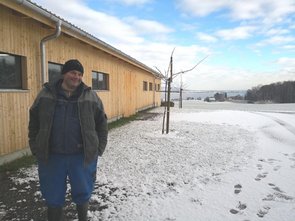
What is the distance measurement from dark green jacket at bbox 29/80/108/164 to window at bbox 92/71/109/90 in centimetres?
799

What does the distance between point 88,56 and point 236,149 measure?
5973 millimetres

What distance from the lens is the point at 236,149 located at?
7.19m

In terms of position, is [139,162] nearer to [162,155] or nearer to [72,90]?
[162,155]

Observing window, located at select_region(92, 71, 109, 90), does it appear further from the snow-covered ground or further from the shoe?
the shoe

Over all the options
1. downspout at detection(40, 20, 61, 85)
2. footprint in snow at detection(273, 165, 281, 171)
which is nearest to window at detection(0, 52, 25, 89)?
downspout at detection(40, 20, 61, 85)

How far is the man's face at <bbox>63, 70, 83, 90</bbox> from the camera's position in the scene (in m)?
2.69

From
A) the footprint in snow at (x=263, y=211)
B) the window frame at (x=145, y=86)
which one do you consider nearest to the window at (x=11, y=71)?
the footprint in snow at (x=263, y=211)

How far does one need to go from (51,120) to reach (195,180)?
3002mm

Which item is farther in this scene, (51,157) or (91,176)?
(91,176)

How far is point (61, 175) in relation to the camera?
2701 millimetres

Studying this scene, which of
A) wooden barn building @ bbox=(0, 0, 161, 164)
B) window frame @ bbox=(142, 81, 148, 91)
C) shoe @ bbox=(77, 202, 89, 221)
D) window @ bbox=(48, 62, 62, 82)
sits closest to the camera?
shoe @ bbox=(77, 202, 89, 221)

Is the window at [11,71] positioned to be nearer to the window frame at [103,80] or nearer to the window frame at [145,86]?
the window frame at [103,80]

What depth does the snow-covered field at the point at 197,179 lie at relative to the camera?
356 centimetres

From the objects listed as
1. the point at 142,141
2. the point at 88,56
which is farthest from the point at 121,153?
the point at 88,56
